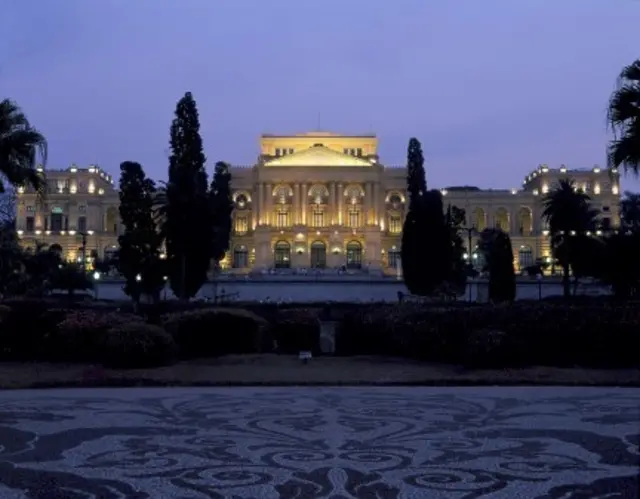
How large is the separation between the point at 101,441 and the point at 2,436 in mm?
1119

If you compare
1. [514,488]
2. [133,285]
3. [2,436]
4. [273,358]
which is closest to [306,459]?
[514,488]

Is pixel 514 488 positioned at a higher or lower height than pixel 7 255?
lower

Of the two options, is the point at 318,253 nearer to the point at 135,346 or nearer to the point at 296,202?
the point at 296,202

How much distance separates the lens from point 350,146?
10081 cm

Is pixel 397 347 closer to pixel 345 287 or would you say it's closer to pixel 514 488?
pixel 514 488

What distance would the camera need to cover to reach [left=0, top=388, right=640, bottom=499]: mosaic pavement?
5.89 m

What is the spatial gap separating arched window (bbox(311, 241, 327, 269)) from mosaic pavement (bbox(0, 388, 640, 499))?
75943mm

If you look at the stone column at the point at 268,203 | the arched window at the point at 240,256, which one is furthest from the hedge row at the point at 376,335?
the stone column at the point at 268,203

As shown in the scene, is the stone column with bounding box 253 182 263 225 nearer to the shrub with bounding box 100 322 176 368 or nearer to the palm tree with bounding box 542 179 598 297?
the palm tree with bounding box 542 179 598 297

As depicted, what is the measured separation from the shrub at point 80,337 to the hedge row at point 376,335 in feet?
0.07

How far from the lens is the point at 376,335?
2162cm

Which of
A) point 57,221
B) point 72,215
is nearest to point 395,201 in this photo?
point 72,215

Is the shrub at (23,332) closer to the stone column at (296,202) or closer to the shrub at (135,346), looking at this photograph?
the shrub at (135,346)

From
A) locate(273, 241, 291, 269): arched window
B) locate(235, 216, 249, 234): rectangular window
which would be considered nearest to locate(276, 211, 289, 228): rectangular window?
locate(273, 241, 291, 269): arched window
